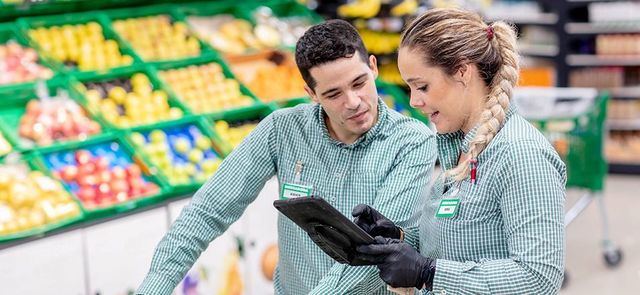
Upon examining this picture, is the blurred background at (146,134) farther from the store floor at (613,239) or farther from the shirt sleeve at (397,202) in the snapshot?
the shirt sleeve at (397,202)

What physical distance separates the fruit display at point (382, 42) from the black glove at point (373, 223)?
19.3 feet

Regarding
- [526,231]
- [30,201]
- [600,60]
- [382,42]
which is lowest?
[600,60]

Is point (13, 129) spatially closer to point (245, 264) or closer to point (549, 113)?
point (245, 264)

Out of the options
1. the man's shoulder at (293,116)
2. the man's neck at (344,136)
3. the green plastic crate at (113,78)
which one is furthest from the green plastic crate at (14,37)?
the man's neck at (344,136)

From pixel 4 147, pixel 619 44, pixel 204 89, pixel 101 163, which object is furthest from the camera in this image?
pixel 619 44

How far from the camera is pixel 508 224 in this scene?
6.66 feet

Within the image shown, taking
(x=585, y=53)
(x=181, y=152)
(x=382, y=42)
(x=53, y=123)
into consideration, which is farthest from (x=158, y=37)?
(x=585, y=53)

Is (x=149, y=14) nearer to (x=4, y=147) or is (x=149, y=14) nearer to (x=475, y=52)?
(x=4, y=147)

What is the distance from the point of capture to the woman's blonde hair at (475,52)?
84.4 inches

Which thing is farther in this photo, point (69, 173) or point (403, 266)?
point (69, 173)

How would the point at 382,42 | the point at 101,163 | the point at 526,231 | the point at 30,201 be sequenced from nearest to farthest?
the point at 526,231, the point at 30,201, the point at 101,163, the point at 382,42

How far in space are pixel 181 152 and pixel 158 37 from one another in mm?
1018

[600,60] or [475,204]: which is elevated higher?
[475,204]

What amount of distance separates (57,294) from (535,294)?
2.98 meters
